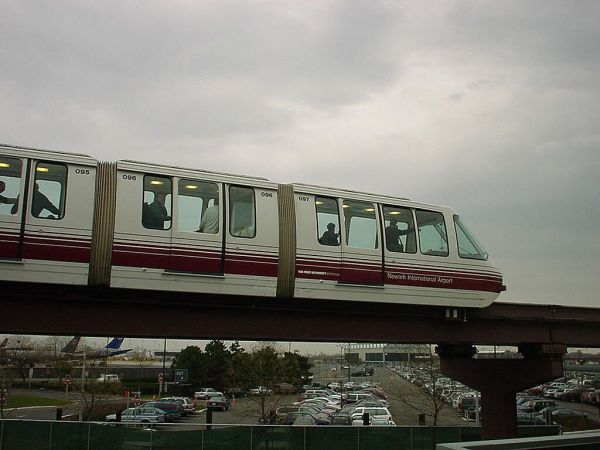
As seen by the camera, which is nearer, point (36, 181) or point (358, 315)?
point (36, 181)

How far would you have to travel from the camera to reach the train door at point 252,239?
12.5 metres

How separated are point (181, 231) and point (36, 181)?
2.89 metres

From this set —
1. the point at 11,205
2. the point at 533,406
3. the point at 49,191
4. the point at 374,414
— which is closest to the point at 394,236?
the point at 49,191

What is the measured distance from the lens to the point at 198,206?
40.9 feet

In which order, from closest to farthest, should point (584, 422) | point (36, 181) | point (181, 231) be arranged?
point (36, 181) → point (181, 231) → point (584, 422)

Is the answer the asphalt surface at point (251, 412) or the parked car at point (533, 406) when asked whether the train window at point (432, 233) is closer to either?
Answer: the asphalt surface at point (251, 412)

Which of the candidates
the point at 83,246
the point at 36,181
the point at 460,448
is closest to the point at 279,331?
the point at 83,246

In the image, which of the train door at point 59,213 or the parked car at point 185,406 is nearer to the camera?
the train door at point 59,213

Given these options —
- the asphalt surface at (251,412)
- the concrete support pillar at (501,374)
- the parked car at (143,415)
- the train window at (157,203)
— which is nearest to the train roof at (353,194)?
the train window at (157,203)

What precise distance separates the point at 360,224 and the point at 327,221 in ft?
2.91

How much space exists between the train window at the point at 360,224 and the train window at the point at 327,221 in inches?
9.4

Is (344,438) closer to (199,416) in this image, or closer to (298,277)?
(298,277)

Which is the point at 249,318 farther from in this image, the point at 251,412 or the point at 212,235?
the point at 251,412

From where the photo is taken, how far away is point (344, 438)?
18.6m
